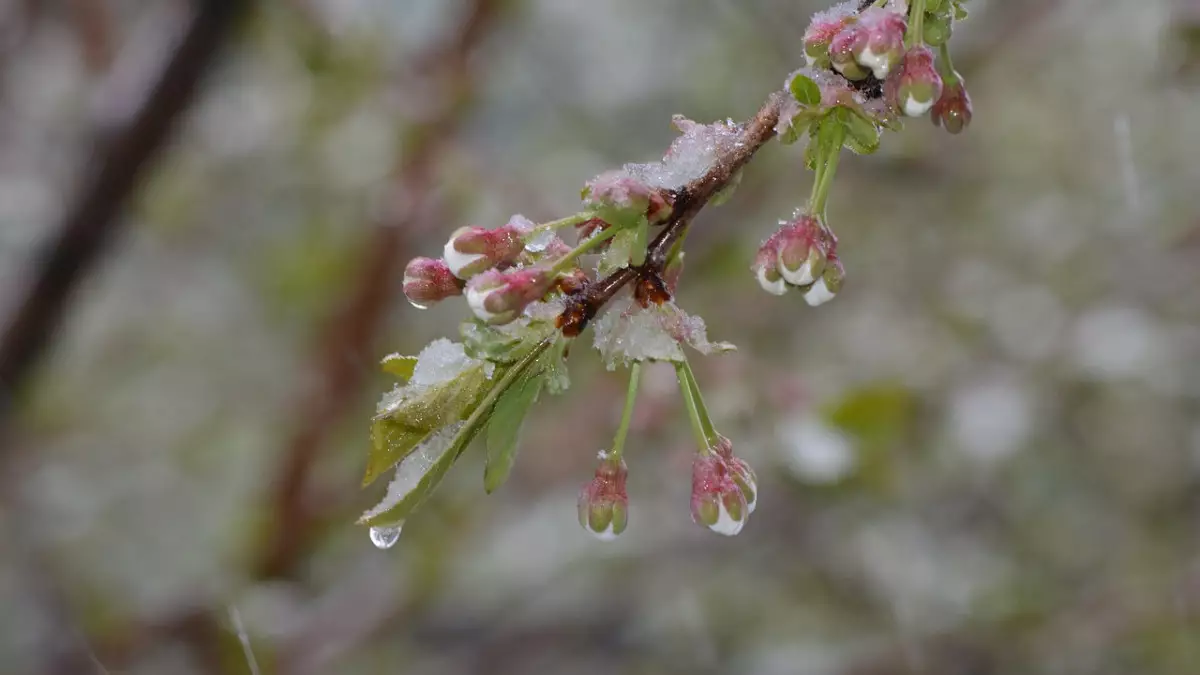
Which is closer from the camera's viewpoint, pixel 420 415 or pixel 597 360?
pixel 420 415

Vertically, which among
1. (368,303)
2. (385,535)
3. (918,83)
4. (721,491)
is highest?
(368,303)

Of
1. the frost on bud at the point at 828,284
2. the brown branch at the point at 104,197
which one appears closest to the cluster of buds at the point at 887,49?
the frost on bud at the point at 828,284

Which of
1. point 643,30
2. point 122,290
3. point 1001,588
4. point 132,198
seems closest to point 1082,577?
point 1001,588

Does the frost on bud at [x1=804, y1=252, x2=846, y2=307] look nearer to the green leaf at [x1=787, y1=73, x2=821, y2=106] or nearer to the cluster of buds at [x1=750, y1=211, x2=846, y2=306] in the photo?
the cluster of buds at [x1=750, y1=211, x2=846, y2=306]

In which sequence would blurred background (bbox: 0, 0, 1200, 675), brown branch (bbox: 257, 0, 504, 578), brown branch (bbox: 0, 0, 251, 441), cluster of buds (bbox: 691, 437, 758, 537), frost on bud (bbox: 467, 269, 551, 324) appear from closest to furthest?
frost on bud (bbox: 467, 269, 551, 324) → cluster of buds (bbox: 691, 437, 758, 537) → brown branch (bbox: 0, 0, 251, 441) → blurred background (bbox: 0, 0, 1200, 675) → brown branch (bbox: 257, 0, 504, 578)

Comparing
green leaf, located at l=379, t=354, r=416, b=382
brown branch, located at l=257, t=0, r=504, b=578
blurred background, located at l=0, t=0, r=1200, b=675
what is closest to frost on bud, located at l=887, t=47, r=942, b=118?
green leaf, located at l=379, t=354, r=416, b=382

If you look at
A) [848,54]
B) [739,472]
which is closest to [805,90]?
[848,54]

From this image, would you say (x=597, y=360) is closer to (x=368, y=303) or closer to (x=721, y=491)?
(x=368, y=303)

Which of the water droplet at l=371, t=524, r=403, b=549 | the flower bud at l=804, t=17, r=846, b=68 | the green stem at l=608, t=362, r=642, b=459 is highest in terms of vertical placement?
the flower bud at l=804, t=17, r=846, b=68
